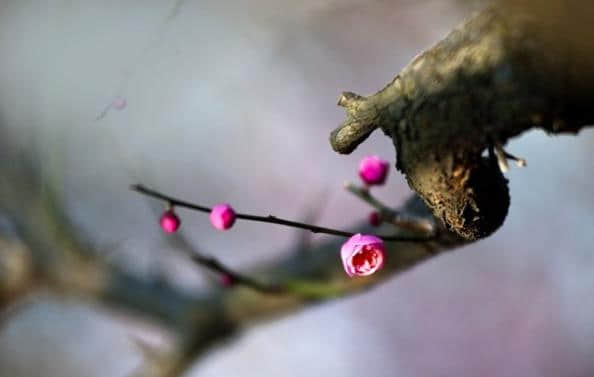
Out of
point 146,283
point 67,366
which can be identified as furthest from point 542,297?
point 67,366

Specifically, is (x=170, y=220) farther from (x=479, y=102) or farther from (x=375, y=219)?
(x=479, y=102)

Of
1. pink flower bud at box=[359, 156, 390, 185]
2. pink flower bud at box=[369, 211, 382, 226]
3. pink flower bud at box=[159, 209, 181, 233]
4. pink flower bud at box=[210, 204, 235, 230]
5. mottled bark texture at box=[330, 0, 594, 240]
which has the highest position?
pink flower bud at box=[359, 156, 390, 185]

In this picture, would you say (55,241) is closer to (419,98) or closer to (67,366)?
(67,366)

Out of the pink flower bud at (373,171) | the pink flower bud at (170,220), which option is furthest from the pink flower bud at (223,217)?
the pink flower bud at (373,171)

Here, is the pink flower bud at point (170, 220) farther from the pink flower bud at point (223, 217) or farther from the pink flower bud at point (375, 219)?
the pink flower bud at point (375, 219)

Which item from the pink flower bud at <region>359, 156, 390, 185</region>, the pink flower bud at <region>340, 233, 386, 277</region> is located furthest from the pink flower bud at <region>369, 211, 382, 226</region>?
the pink flower bud at <region>340, 233, 386, 277</region>

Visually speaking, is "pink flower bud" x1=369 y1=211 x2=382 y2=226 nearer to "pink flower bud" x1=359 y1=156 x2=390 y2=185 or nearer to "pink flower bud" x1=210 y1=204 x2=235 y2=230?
"pink flower bud" x1=359 y1=156 x2=390 y2=185
